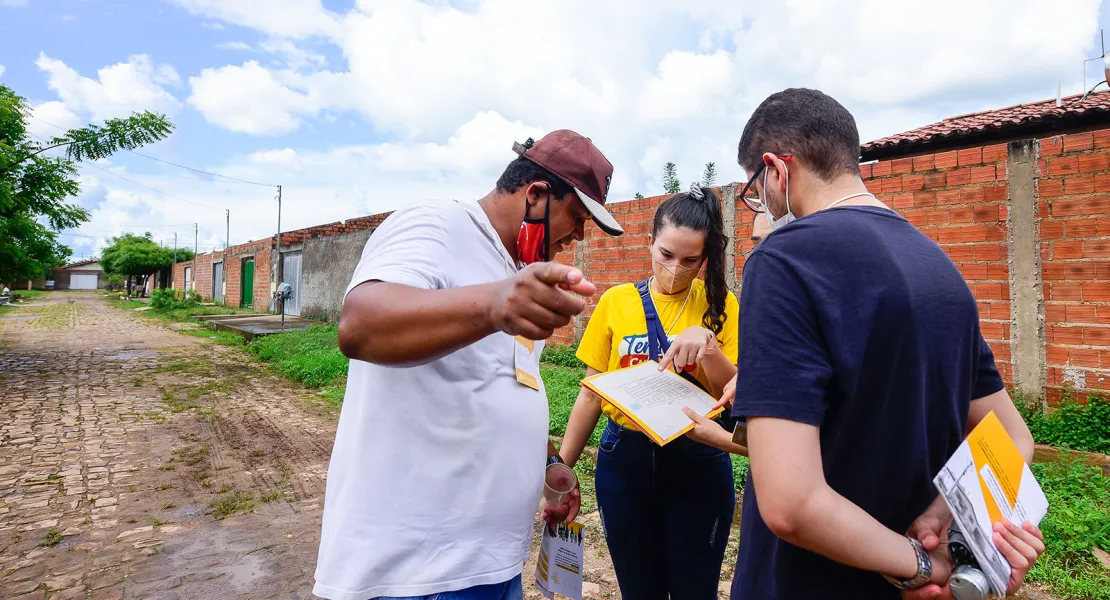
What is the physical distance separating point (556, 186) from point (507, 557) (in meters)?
0.89

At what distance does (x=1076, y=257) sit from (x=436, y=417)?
175 inches

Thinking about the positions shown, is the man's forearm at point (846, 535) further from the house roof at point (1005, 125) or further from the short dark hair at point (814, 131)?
the house roof at point (1005, 125)

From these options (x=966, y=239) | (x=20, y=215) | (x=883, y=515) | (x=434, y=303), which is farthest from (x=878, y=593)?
(x=20, y=215)

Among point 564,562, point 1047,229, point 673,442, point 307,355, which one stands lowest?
point 307,355

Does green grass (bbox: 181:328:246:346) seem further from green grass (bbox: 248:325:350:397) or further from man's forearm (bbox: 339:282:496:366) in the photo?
man's forearm (bbox: 339:282:496:366)

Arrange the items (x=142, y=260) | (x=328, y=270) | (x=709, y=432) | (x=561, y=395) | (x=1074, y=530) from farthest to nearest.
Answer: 1. (x=142, y=260)
2. (x=328, y=270)
3. (x=561, y=395)
4. (x=1074, y=530)
5. (x=709, y=432)

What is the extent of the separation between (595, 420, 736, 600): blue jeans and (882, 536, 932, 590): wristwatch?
3.01 ft

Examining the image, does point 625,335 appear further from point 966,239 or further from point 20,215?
point 20,215

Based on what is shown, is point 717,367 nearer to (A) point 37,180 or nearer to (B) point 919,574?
(B) point 919,574

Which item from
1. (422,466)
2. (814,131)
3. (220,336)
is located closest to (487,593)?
(422,466)

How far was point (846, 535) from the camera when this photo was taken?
959 millimetres

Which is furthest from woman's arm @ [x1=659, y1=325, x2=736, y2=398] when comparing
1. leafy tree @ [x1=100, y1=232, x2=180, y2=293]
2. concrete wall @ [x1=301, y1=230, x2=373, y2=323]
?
leafy tree @ [x1=100, y1=232, x2=180, y2=293]

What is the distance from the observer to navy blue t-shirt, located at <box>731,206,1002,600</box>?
99 centimetres

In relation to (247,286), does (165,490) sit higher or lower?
lower
